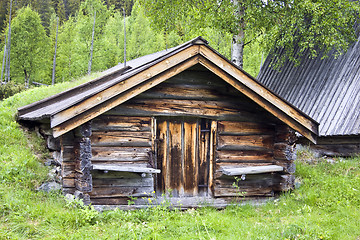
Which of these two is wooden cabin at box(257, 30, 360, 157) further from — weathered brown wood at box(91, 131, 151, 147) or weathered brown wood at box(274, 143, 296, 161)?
weathered brown wood at box(91, 131, 151, 147)

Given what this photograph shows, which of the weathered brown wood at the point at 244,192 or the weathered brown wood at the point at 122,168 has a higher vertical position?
the weathered brown wood at the point at 122,168

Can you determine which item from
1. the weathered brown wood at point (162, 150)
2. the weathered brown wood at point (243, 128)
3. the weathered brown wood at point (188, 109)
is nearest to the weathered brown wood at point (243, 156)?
the weathered brown wood at point (243, 128)

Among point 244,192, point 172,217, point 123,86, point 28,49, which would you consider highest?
point 28,49

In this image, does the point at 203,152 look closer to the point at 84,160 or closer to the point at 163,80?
the point at 163,80

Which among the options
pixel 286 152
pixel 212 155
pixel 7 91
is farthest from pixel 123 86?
pixel 7 91

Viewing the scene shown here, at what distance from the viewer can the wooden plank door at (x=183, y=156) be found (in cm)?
689

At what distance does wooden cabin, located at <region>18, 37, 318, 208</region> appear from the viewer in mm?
6176

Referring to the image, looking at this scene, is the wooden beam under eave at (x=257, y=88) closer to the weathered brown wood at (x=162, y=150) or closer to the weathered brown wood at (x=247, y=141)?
the weathered brown wood at (x=247, y=141)

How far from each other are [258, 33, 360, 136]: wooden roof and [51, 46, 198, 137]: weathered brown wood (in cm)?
576

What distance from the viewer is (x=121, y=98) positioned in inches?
240

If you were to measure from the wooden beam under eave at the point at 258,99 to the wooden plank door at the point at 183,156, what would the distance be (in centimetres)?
114

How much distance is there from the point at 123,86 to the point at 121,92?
0.13 metres

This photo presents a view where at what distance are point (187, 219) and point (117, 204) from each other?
1638 mm

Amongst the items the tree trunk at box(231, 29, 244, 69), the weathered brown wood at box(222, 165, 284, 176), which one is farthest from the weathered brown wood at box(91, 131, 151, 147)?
the tree trunk at box(231, 29, 244, 69)
